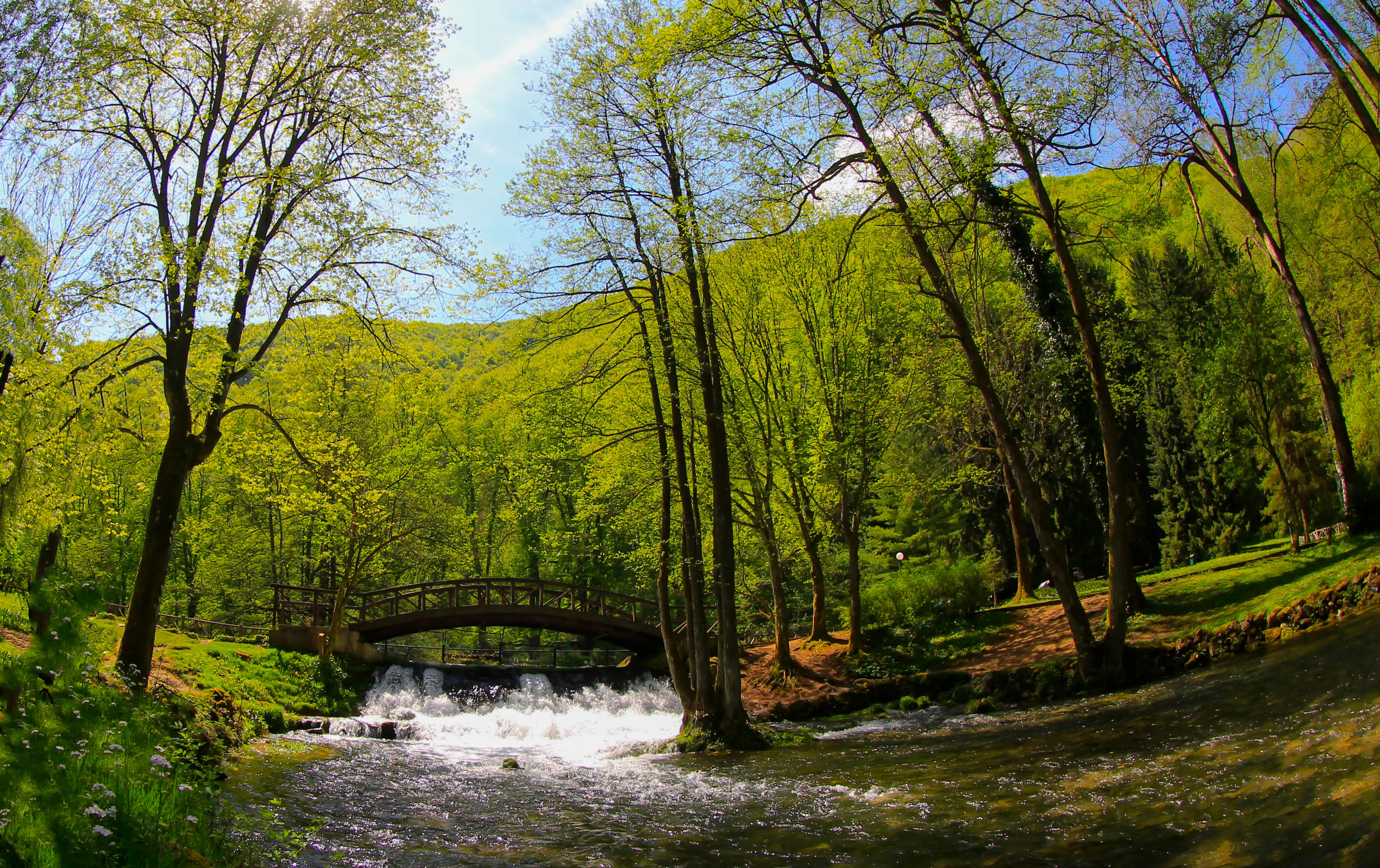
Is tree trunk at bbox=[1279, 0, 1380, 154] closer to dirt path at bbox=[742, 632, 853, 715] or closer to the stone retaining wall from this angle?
the stone retaining wall

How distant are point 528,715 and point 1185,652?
45.6 ft

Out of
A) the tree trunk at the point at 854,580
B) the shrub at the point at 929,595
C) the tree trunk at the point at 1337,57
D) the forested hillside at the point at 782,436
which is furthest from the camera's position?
the shrub at the point at 929,595

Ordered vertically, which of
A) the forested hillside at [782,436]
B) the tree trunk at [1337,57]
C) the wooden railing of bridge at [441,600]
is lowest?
the wooden railing of bridge at [441,600]

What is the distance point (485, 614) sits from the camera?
23094 mm

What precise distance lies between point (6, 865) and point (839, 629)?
23.2m

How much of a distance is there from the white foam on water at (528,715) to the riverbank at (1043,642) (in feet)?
9.01

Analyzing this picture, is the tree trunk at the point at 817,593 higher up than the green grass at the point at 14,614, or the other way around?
the green grass at the point at 14,614

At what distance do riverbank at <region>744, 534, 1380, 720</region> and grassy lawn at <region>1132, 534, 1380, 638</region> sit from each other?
0.03 m

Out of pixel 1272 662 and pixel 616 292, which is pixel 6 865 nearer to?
pixel 616 292

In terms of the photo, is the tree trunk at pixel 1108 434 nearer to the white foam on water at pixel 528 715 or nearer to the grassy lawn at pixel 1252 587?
the grassy lawn at pixel 1252 587

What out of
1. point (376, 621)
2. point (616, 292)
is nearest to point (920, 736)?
point (616, 292)

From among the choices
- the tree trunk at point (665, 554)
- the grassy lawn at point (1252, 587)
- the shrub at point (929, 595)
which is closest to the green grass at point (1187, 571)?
the shrub at point (929, 595)

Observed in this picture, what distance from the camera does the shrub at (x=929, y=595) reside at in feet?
67.1

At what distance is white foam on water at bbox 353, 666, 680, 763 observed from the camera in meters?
15.5
